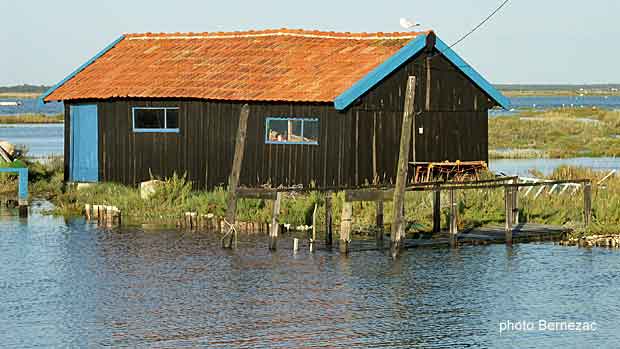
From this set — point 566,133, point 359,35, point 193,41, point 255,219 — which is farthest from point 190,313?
point 566,133

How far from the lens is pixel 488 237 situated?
2700 centimetres

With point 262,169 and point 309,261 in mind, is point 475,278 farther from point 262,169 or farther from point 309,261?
point 262,169

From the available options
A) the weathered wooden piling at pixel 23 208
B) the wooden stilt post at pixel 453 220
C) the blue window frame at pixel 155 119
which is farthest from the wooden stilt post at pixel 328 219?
the weathered wooden piling at pixel 23 208

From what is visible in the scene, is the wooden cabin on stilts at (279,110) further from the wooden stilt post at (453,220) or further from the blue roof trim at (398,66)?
the wooden stilt post at (453,220)

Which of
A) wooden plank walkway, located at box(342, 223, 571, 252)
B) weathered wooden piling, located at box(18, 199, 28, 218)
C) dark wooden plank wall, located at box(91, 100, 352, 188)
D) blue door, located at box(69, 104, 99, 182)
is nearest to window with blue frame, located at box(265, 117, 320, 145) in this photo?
dark wooden plank wall, located at box(91, 100, 352, 188)

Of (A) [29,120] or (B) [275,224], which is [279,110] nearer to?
(B) [275,224]

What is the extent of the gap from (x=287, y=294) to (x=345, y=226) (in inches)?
159

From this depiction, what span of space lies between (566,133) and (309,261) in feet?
176

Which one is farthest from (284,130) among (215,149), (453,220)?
(453,220)

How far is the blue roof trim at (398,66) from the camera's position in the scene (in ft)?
98.9

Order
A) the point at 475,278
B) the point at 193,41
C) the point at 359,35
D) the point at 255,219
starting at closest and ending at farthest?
the point at 475,278
the point at 255,219
the point at 359,35
the point at 193,41

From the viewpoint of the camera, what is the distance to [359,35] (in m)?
34.5

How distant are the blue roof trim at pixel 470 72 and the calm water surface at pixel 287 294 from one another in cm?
770

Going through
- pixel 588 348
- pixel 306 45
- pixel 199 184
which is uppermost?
pixel 306 45
